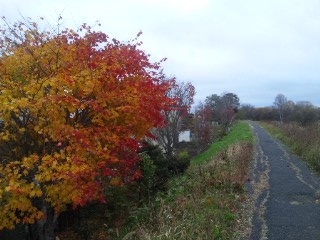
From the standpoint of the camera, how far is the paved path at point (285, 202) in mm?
8031

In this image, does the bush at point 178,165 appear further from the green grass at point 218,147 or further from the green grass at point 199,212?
the green grass at point 199,212

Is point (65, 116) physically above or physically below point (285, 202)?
above

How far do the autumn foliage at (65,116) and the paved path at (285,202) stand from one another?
3519 mm

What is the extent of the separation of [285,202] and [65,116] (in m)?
6.38

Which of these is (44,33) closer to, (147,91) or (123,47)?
(123,47)

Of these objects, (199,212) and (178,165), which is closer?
(199,212)

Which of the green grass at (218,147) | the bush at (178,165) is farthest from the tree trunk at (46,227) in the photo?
the green grass at (218,147)

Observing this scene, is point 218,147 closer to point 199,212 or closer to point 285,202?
point 285,202

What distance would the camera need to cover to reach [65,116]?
8.01 metres

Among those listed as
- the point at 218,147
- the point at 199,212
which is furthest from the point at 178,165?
the point at 218,147

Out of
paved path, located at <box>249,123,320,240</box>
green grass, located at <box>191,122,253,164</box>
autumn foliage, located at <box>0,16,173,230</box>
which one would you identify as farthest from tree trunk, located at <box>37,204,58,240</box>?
green grass, located at <box>191,122,253,164</box>

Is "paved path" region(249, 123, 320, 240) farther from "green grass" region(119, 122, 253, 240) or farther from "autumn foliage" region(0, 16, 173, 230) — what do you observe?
"autumn foliage" region(0, 16, 173, 230)

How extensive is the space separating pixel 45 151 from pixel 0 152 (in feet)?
4.10

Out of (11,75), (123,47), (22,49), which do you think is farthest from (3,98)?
(123,47)
